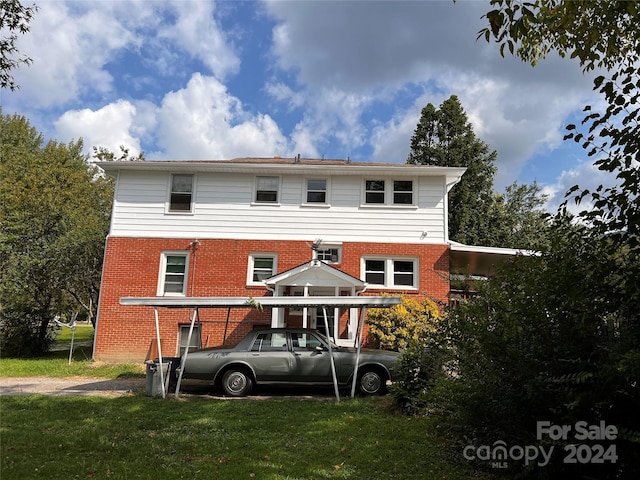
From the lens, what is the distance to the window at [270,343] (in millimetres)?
10008

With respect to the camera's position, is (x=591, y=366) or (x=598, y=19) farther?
(x=598, y=19)

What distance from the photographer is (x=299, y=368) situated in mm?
9891

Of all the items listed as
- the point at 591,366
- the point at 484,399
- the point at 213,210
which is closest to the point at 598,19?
the point at 591,366

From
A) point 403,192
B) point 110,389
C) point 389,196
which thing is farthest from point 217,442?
point 403,192

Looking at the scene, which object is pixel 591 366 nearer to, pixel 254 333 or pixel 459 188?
pixel 254 333

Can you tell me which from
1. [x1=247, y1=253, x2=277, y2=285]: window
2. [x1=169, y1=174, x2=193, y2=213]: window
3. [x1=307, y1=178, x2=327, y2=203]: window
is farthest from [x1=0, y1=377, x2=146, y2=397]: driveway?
[x1=307, y1=178, x2=327, y2=203]: window

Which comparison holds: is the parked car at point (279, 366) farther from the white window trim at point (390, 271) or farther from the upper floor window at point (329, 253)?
the upper floor window at point (329, 253)

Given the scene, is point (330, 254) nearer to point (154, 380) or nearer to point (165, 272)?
point (165, 272)

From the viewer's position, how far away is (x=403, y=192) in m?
16.0

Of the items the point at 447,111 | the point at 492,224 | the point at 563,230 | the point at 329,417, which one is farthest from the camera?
the point at 447,111

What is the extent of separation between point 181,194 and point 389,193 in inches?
286

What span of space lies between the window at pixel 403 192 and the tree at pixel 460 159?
12.2m

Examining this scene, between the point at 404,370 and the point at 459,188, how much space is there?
22243mm

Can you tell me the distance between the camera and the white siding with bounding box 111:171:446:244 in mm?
15750
